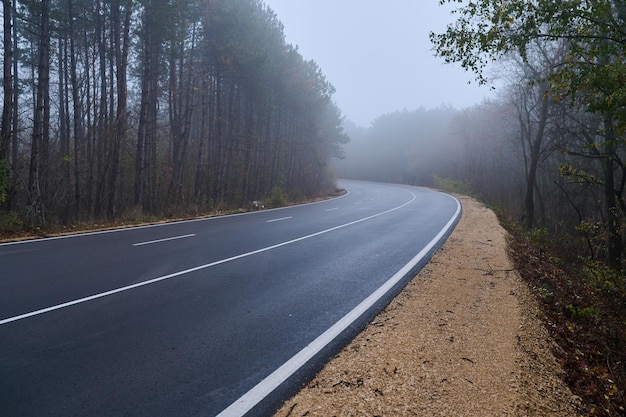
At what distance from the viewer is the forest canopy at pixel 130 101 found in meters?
14.8

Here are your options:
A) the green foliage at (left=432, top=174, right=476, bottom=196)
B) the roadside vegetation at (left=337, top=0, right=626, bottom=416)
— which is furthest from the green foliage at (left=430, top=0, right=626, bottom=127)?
the green foliage at (left=432, top=174, right=476, bottom=196)

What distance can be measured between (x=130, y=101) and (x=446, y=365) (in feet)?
119

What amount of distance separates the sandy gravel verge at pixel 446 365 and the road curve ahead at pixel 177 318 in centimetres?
31

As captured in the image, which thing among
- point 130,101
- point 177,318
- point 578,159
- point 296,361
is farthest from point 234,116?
point 296,361

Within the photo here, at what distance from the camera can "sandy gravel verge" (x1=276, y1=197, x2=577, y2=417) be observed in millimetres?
3061

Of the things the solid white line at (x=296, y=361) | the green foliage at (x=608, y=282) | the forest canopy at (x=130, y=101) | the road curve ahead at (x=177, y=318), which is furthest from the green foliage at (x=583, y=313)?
the forest canopy at (x=130, y=101)

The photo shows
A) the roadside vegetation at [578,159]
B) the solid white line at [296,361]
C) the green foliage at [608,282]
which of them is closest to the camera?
the solid white line at [296,361]

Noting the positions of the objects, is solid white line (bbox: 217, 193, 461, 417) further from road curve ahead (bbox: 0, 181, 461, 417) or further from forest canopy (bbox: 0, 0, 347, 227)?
forest canopy (bbox: 0, 0, 347, 227)

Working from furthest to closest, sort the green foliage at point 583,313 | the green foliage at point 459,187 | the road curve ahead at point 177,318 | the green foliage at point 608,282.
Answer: the green foliage at point 459,187 < the green foliage at point 608,282 < the green foliage at point 583,313 < the road curve ahead at point 177,318

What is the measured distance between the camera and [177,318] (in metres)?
4.85

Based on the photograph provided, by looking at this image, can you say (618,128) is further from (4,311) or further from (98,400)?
(4,311)

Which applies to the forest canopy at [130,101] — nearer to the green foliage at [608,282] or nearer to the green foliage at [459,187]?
the green foliage at [608,282]

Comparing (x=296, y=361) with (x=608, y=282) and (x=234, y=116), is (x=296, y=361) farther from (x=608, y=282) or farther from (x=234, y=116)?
(x=234, y=116)

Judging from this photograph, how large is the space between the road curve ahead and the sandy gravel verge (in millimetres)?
313
